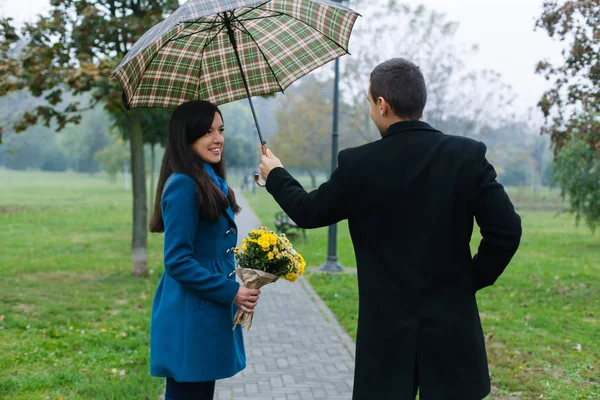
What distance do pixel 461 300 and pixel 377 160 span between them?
2.08 feet

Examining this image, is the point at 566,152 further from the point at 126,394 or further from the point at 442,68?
the point at 442,68

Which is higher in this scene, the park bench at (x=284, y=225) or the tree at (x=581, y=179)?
the tree at (x=581, y=179)

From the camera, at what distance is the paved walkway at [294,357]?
536cm

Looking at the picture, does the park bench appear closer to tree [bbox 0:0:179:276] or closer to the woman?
tree [bbox 0:0:179:276]

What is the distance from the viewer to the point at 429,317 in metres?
2.57

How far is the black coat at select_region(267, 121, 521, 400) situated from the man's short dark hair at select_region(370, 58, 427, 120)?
2.3 inches

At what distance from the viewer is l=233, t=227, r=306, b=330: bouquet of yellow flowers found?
9.84 feet

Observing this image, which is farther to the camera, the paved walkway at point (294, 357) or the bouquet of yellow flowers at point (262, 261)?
the paved walkway at point (294, 357)

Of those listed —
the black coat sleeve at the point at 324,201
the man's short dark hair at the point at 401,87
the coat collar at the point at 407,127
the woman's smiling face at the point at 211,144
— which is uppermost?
the man's short dark hair at the point at 401,87

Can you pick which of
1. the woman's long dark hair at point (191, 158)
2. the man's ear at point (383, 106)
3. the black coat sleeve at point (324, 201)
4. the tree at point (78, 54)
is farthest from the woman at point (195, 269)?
the tree at point (78, 54)

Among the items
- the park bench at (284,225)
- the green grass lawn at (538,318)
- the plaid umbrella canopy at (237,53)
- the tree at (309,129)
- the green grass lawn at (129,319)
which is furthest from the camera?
the tree at (309,129)

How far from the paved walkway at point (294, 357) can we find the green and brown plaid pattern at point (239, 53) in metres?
2.50

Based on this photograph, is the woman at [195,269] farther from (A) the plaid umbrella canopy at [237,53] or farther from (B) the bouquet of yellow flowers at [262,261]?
(A) the plaid umbrella canopy at [237,53]

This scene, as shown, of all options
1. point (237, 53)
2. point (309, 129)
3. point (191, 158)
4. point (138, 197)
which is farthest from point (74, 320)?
point (309, 129)
